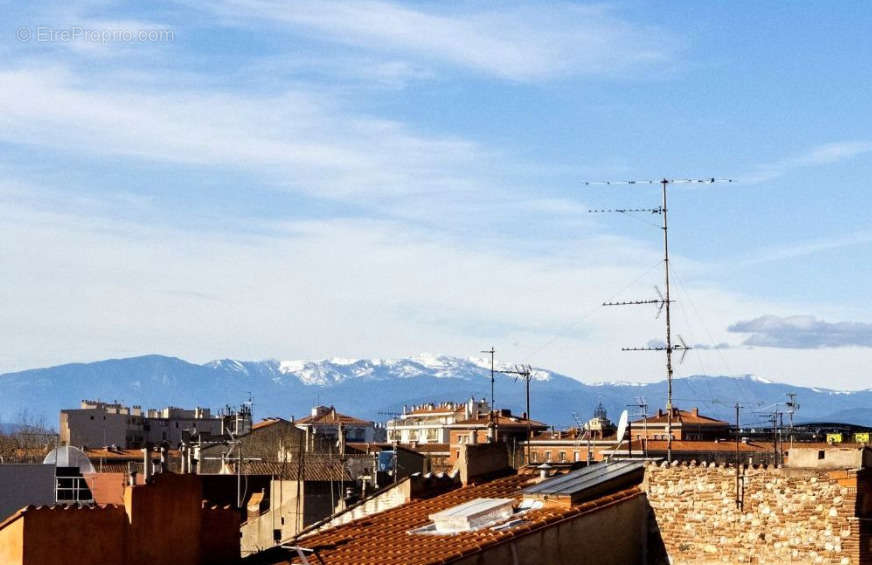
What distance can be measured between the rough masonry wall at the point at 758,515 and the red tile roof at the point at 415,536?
2.40 feet

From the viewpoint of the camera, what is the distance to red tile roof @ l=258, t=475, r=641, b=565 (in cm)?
2255

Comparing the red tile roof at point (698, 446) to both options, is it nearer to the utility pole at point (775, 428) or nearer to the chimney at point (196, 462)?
the chimney at point (196, 462)

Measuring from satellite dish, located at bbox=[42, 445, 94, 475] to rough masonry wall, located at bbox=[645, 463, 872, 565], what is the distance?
1318cm

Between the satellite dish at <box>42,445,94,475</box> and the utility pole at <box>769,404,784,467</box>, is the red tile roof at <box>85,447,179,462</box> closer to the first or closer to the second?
the utility pole at <box>769,404,784,467</box>

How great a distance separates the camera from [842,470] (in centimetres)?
2123

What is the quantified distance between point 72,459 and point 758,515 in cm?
1643

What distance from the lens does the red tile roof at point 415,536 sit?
74.0ft

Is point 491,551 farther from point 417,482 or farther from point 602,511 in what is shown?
point 417,482

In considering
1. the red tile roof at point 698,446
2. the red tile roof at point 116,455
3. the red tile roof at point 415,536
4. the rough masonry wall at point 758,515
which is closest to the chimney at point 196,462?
the red tile roof at point 116,455

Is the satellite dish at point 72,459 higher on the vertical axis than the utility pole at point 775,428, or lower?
lower

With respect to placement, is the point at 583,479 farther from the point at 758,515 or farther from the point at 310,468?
the point at 310,468

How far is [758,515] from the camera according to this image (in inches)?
866

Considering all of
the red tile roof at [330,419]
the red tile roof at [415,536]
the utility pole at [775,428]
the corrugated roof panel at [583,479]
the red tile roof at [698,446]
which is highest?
the red tile roof at [330,419]

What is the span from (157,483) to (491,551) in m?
5.60
